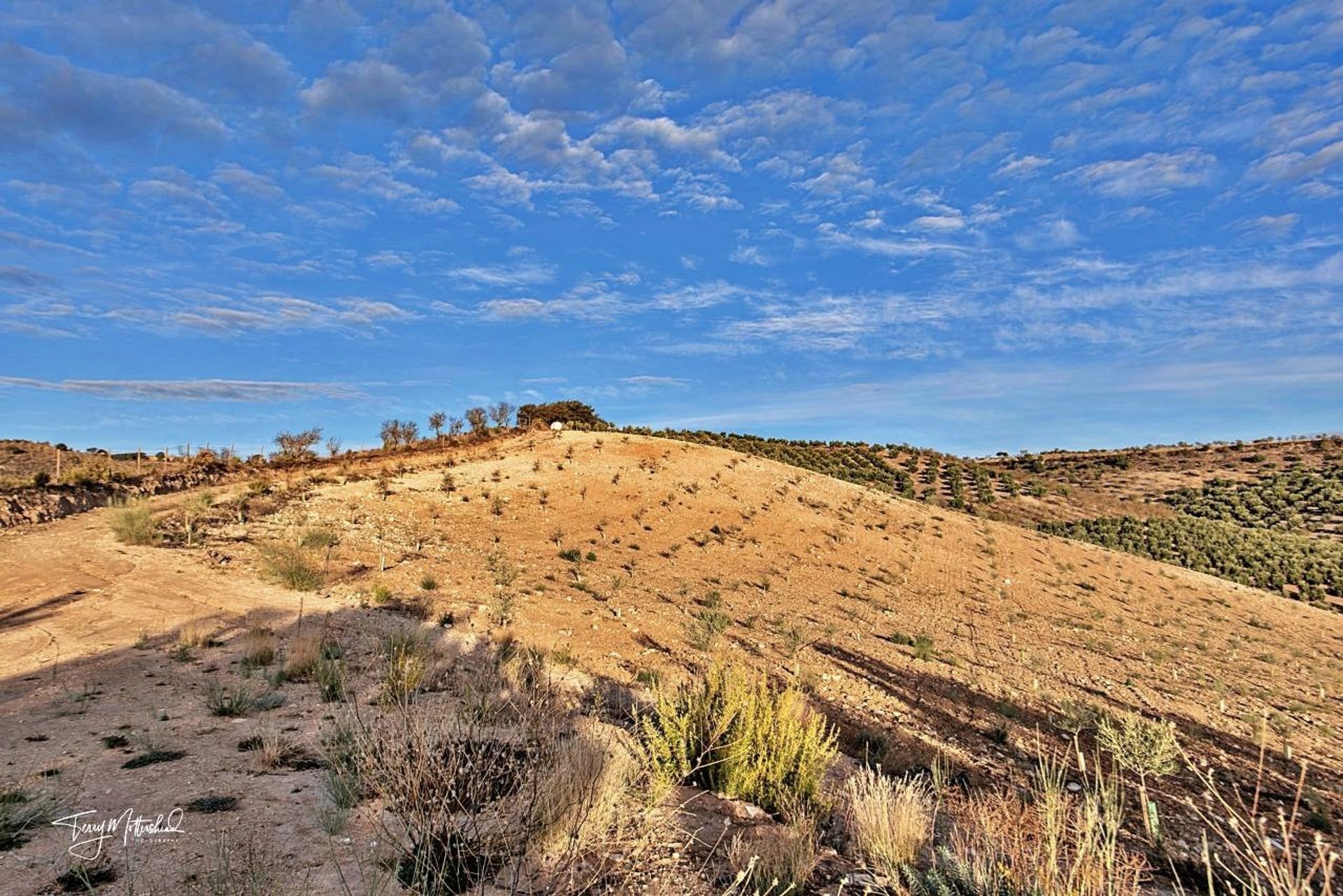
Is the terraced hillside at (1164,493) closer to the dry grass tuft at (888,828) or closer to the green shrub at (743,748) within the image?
the green shrub at (743,748)

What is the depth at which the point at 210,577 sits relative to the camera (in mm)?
14047

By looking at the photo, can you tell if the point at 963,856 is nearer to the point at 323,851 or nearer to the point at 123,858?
the point at 323,851

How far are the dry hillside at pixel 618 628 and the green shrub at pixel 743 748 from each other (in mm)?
717

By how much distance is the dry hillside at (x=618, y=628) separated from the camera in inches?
245

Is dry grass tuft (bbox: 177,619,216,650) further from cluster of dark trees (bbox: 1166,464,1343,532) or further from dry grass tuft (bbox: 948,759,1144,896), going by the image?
cluster of dark trees (bbox: 1166,464,1343,532)

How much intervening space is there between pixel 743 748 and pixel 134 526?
57.7ft

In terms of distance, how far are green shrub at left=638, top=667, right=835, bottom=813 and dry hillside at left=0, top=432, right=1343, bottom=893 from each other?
0.72m

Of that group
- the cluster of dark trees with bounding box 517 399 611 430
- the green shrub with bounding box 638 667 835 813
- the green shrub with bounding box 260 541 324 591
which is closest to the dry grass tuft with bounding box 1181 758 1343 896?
the green shrub with bounding box 638 667 835 813

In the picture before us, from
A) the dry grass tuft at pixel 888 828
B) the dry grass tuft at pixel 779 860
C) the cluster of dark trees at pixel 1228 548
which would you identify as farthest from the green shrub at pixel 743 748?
the cluster of dark trees at pixel 1228 548

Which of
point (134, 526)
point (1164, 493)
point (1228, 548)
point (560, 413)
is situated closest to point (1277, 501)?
point (1164, 493)

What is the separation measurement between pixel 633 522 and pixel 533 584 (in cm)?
898

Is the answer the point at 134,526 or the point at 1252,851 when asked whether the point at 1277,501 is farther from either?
the point at 134,526

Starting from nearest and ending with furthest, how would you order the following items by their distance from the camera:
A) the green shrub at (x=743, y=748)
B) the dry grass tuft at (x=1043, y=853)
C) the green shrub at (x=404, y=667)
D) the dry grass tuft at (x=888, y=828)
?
1. the dry grass tuft at (x=1043, y=853)
2. the dry grass tuft at (x=888, y=828)
3. the green shrub at (x=743, y=748)
4. the green shrub at (x=404, y=667)

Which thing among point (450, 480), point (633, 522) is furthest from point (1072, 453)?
point (450, 480)
